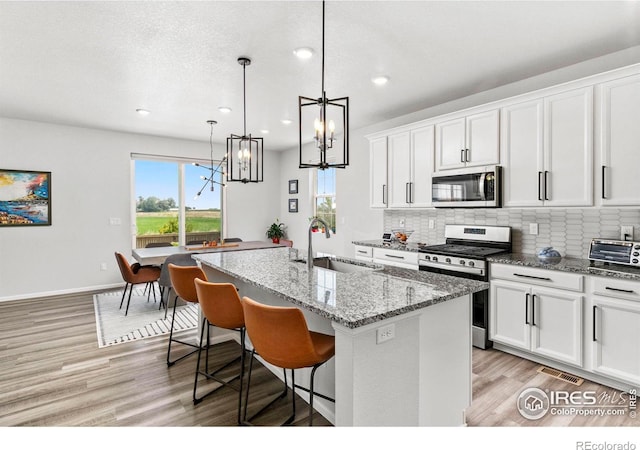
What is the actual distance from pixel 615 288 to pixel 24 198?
7.02 m

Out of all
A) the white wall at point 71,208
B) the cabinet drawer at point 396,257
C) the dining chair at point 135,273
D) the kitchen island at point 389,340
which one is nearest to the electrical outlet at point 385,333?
the kitchen island at point 389,340

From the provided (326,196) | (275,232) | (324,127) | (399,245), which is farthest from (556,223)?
(275,232)

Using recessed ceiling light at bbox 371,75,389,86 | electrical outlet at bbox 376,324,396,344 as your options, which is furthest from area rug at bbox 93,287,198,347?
recessed ceiling light at bbox 371,75,389,86

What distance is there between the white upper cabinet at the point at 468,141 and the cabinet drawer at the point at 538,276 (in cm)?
105

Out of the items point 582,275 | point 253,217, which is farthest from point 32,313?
point 582,275

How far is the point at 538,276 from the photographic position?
2.87 metres

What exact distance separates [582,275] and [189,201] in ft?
19.8

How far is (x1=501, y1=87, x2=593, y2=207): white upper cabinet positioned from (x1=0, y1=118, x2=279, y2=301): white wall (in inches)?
218

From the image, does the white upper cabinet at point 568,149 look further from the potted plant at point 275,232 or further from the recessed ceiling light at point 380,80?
the potted plant at point 275,232

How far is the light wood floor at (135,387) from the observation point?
2191mm

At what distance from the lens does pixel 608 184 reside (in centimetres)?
265

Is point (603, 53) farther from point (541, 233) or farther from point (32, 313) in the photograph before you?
point (32, 313)

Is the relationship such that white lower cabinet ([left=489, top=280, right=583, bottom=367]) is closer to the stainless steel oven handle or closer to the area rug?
the stainless steel oven handle
